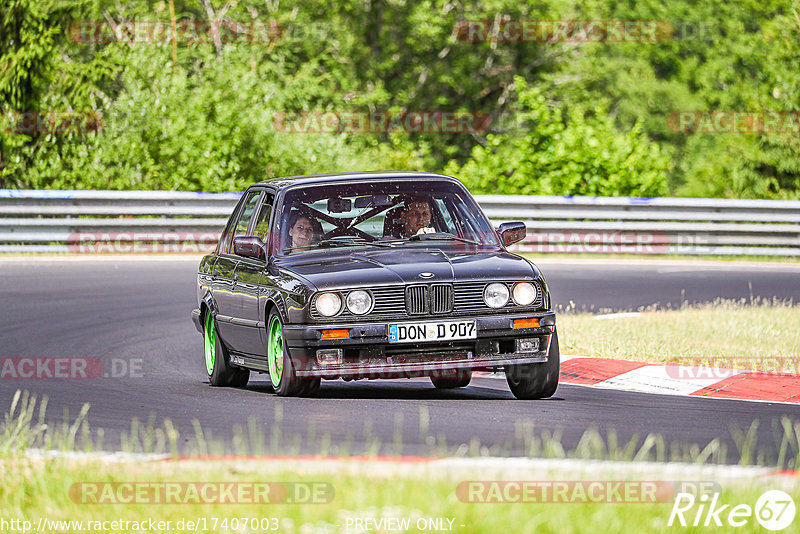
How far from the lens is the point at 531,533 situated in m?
4.76

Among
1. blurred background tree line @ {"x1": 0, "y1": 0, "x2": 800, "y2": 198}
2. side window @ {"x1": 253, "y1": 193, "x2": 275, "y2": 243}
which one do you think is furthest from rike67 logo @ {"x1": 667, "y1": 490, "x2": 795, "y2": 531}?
blurred background tree line @ {"x1": 0, "y1": 0, "x2": 800, "y2": 198}

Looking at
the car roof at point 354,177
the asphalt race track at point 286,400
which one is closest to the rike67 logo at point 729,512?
the asphalt race track at point 286,400

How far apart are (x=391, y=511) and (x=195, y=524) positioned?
2.39ft

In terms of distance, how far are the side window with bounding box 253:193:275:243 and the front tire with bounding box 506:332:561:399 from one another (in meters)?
2.15

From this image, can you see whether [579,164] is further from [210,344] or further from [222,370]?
[222,370]

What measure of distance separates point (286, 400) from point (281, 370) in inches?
9.6

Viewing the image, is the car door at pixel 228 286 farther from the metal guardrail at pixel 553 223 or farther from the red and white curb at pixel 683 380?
the metal guardrail at pixel 553 223

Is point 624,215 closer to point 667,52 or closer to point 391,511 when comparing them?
point 391,511

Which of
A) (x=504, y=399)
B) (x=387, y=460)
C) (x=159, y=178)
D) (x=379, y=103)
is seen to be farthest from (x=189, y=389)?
(x=379, y=103)

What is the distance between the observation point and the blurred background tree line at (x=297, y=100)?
83.5 ft

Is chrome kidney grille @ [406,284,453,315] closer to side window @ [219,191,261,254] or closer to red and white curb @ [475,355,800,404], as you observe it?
red and white curb @ [475,355,800,404]

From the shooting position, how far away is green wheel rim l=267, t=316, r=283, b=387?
9.09 metres

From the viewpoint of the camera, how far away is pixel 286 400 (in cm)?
899

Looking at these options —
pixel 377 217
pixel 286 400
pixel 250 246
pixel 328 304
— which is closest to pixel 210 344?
pixel 250 246
